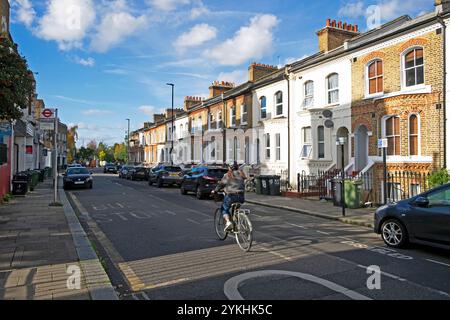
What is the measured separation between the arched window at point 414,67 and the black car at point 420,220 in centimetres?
931

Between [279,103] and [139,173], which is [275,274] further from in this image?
[139,173]

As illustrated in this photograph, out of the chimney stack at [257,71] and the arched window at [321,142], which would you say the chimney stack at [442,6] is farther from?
the chimney stack at [257,71]

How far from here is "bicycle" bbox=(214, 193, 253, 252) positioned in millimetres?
7707

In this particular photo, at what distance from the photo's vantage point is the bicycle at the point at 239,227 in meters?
7.71

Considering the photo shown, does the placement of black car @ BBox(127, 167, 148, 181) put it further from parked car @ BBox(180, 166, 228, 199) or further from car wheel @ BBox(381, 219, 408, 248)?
car wheel @ BBox(381, 219, 408, 248)

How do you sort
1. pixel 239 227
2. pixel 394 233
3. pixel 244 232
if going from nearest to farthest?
pixel 244 232, pixel 239 227, pixel 394 233

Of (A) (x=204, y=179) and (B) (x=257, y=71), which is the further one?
(B) (x=257, y=71)

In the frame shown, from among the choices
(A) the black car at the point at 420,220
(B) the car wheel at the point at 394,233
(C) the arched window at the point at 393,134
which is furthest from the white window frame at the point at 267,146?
(B) the car wheel at the point at 394,233

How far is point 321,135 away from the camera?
69.6ft

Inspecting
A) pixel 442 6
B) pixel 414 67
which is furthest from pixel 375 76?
pixel 442 6

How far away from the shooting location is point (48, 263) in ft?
21.1

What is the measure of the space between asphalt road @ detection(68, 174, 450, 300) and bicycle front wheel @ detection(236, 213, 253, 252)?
7.6 inches

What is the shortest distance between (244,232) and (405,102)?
36.3 feet
